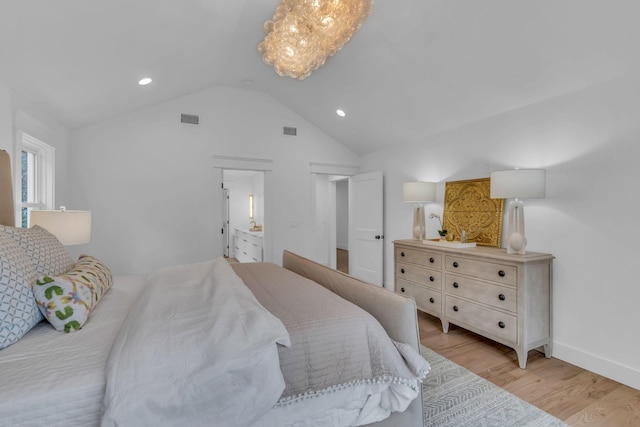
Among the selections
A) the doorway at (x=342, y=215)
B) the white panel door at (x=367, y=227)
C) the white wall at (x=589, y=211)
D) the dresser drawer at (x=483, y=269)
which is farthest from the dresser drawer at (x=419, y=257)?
the doorway at (x=342, y=215)

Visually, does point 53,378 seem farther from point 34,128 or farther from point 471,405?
point 34,128

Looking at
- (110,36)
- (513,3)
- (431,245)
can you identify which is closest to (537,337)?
(431,245)

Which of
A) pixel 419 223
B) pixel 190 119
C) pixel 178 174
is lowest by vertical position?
pixel 419 223

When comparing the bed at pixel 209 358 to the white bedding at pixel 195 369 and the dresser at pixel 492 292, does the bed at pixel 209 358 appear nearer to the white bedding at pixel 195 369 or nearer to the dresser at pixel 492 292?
the white bedding at pixel 195 369

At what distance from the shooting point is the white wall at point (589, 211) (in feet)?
7.58

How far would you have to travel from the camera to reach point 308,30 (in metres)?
1.96

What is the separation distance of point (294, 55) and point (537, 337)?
293 cm

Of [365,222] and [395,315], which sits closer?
[395,315]

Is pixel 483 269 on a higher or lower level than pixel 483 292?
higher

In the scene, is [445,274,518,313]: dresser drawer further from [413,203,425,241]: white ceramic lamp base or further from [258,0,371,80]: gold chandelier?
[258,0,371,80]: gold chandelier

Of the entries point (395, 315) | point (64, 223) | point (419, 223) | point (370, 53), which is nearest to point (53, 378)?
point (395, 315)

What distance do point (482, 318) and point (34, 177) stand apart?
4.61 meters

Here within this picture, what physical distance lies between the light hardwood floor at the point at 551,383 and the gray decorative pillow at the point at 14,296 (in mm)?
2810

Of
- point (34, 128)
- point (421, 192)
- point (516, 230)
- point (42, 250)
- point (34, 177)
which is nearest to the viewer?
point (42, 250)
